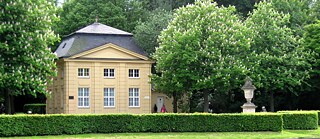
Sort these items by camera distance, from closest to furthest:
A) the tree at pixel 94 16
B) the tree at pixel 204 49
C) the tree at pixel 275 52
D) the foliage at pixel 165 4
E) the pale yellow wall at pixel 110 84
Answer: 1. the tree at pixel 204 49
2. the tree at pixel 275 52
3. the pale yellow wall at pixel 110 84
4. the tree at pixel 94 16
5. the foliage at pixel 165 4

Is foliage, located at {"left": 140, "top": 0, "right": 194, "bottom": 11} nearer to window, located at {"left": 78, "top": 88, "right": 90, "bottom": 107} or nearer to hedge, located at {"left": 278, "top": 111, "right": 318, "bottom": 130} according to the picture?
window, located at {"left": 78, "top": 88, "right": 90, "bottom": 107}

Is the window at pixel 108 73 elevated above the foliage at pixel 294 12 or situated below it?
below

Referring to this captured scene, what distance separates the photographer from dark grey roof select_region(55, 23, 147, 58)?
5562cm

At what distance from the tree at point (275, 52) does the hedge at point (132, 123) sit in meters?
16.6

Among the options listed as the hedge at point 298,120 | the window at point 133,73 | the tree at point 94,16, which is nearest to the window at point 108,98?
the window at point 133,73

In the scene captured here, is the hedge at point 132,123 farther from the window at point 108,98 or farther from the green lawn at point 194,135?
the window at point 108,98

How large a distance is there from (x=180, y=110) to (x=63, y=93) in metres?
11.9

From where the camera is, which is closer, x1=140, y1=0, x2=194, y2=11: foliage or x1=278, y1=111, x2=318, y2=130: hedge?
x1=278, y1=111, x2=318, y2=130: hedge

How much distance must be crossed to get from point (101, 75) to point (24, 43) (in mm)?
18223

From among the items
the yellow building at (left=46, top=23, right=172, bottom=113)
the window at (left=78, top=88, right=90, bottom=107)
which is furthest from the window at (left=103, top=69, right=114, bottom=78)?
the window at (left=78, top=88, right=90, bottom=107)

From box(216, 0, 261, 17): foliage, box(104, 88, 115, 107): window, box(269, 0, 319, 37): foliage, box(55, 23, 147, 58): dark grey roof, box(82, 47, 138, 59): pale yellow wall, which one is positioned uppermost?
box(216, 0, 261, 17): foliage

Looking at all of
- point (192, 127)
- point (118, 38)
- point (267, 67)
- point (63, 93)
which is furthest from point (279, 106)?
point (192, 127)

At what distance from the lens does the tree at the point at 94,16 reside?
68125 mm

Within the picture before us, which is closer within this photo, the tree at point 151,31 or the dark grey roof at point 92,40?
the dark grey roof at point 92,40
